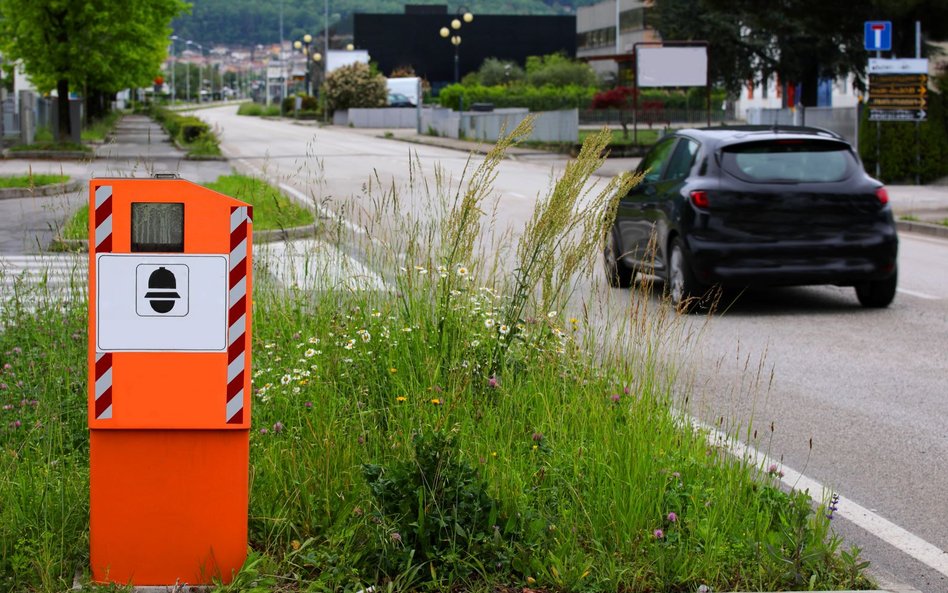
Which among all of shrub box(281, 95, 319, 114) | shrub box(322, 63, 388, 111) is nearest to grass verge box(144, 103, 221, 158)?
shrub box(322, 63, 388, 111)

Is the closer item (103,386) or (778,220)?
(103,386)

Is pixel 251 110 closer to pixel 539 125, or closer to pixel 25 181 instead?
pixel 539 125

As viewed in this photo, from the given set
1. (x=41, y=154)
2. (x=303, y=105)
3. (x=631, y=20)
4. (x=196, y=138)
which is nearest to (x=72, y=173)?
(x=41, y=154)

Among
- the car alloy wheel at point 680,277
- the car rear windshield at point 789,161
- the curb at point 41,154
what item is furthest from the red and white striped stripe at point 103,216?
the curb at point 41,154

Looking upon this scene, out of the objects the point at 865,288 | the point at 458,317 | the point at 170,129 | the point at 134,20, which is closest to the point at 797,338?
the point at 865,288

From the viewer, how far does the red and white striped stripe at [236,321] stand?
4426 millimetres

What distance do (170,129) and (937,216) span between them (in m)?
34.5

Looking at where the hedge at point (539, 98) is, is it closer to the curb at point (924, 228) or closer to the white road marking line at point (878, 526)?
the curb at point (924, 228)

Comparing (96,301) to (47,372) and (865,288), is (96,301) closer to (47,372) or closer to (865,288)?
(47,372)

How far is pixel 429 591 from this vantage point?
4.53 m

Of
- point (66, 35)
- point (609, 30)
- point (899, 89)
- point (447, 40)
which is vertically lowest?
point (899, 89)

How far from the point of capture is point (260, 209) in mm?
18266

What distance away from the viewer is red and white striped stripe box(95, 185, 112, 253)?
4.38m

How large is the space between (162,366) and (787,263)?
26.9 feet
